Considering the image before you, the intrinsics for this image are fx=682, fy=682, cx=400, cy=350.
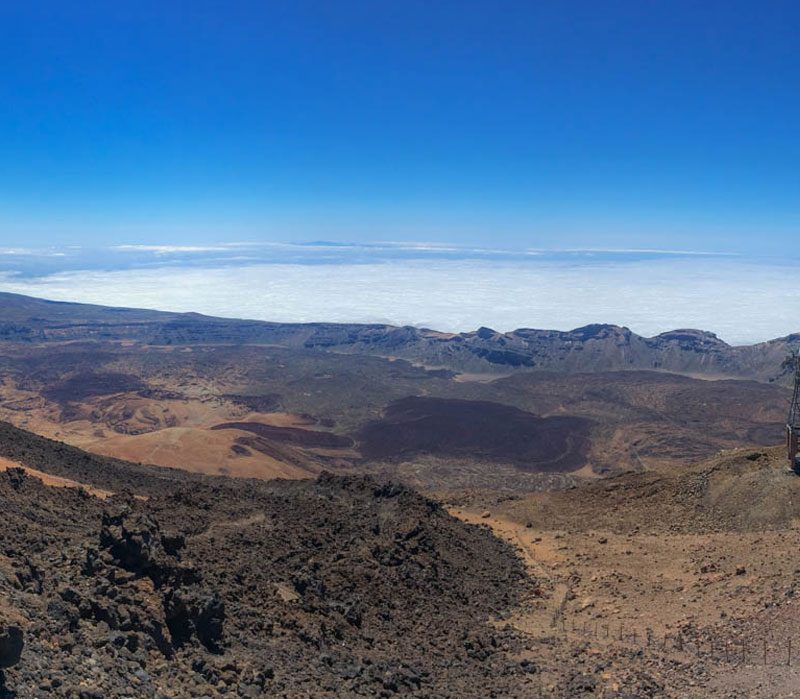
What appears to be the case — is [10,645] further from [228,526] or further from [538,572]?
[538,572]

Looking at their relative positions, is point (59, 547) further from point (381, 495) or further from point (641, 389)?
point (641, 389)

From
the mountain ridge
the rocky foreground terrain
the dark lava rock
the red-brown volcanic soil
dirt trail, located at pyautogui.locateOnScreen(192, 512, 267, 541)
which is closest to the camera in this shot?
the dark lava rock

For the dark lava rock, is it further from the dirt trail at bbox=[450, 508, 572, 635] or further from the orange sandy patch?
the orange sandy patch

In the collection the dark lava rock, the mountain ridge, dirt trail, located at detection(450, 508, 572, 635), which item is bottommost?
dirt trail, located at detection(450, 508, 572, 635)

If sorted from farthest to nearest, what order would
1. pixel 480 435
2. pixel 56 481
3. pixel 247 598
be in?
pixel 480 435 → pixel 56 481 → pixel 247 598

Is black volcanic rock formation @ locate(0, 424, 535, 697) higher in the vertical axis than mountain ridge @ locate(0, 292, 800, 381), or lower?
lower

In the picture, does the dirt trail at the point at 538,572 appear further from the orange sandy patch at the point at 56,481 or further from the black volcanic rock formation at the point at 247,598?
the orange sandy patch at the point at 56,481

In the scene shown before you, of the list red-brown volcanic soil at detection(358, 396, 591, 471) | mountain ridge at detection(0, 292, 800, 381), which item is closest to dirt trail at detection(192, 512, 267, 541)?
red-brown volcanic soil at detection(358, 396, 591, 471)

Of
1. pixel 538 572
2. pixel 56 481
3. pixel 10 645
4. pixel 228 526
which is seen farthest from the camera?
pixel 56 481

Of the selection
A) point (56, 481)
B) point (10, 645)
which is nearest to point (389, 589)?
point (10, 645)
